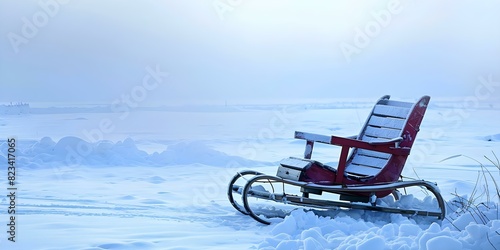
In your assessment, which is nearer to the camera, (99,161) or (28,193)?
(28,193)

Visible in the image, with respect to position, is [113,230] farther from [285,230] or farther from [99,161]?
[99,161]

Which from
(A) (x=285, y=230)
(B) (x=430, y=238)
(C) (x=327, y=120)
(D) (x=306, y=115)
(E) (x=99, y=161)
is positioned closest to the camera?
(B) (x=430, y=238)

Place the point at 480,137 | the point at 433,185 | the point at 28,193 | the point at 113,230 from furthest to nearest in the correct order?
the point at 480,137, the point at 28,193, the point at 433,185, the point at 113,230

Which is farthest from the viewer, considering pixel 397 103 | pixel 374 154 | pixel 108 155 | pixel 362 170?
pixel 108 155

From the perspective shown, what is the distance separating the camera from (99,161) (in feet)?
32.6

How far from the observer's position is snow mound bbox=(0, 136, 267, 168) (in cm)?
988

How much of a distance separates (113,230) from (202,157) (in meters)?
4.76

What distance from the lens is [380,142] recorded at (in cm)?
630

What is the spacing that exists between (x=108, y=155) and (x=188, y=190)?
275 centimetres

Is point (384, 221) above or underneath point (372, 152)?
underneath

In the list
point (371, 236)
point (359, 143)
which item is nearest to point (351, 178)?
point (359, 143)

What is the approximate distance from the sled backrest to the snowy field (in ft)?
1.44

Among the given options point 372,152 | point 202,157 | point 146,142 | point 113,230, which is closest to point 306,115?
point 146,142

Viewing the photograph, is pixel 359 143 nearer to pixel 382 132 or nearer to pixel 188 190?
pixel 382 132
